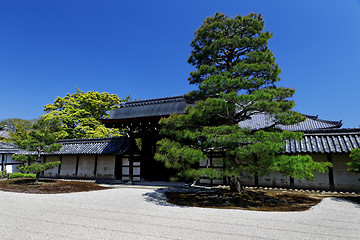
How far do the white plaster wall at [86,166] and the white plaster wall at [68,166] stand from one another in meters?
0.66

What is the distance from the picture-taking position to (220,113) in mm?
8422

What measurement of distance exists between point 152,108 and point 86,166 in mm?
7495

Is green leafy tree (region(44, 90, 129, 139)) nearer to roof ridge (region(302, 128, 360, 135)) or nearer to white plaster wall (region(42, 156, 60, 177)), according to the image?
white plaster wall (region(42, 156, 60, 177))

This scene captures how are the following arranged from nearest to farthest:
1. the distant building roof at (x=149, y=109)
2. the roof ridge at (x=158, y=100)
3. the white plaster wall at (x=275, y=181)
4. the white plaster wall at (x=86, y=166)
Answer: the white plaster wall at (x=275, y=181) → the distant building roof at (x=149, y=109) → the roof ridge at (x=158, y=100) → the white plaster wall at (x=86, y=166)

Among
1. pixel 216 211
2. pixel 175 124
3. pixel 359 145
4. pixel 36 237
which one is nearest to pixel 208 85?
pixel 175 124

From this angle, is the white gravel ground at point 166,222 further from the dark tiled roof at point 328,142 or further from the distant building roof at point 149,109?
the distant building roof at point 149,109

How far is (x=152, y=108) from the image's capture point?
14.8 m

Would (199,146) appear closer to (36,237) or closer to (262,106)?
(262,106)

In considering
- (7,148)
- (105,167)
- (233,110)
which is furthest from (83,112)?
(233,110)

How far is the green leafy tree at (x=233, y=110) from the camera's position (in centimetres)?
700

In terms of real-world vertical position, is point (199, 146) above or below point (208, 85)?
below

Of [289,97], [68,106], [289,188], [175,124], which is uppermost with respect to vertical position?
[68,106]

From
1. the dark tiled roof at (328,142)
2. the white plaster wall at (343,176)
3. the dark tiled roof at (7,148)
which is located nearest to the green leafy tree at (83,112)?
the dark tiled roof at (7,148)

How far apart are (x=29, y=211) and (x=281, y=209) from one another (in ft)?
26.6
